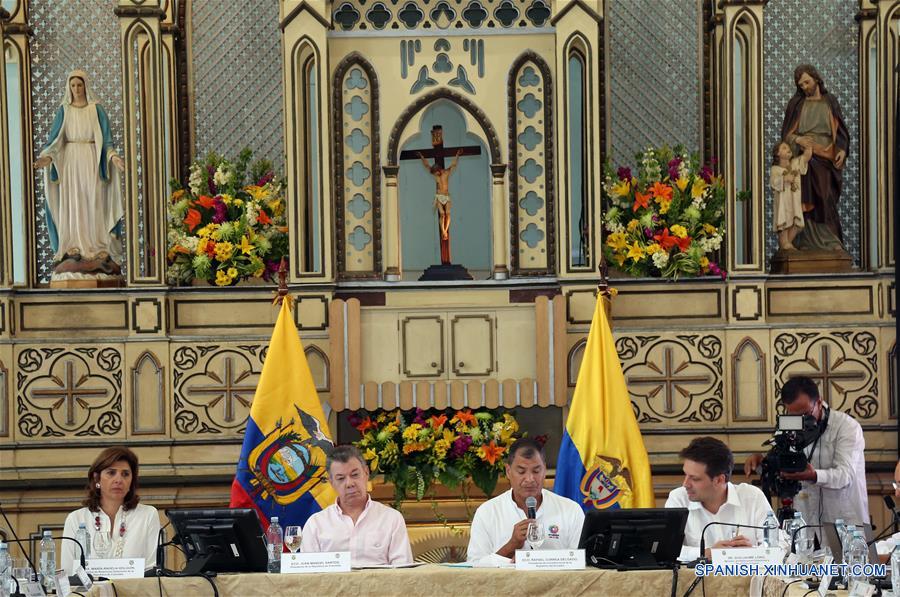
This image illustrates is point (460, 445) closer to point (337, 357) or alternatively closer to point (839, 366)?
point (337, 357)

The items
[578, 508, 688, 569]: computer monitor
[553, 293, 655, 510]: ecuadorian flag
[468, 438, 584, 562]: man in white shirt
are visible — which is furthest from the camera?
[553, 293, 655, 510]: ecuadorian flag

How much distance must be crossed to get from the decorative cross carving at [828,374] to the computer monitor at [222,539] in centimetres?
408

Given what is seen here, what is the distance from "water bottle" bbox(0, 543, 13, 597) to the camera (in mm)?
4996

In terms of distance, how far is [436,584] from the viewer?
5383 millimetres

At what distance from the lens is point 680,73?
9.18 m

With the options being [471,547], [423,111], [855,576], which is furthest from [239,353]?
[855,576]

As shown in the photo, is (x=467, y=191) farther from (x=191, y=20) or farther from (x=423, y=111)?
(x=191, y=20)

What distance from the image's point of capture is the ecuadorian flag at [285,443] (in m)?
7.71

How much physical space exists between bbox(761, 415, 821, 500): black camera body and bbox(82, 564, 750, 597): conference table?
1.69m

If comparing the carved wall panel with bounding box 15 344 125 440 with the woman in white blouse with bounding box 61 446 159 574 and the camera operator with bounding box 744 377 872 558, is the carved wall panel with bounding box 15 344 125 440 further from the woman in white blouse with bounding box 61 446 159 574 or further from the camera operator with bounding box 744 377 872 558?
the camera operator with bounding box 744 377 872 558

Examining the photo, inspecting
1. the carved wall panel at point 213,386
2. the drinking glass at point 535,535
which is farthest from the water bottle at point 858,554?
the carved wall panel at point 213,386

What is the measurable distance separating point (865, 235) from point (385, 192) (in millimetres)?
2973

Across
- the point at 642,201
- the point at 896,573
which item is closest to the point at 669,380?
the point at 642,201

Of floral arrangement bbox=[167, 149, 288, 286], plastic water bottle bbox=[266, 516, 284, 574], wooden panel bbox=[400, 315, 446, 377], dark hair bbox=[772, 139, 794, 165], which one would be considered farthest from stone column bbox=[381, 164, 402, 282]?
plastic water bottle bbox=[266, 516, 284, 574]
